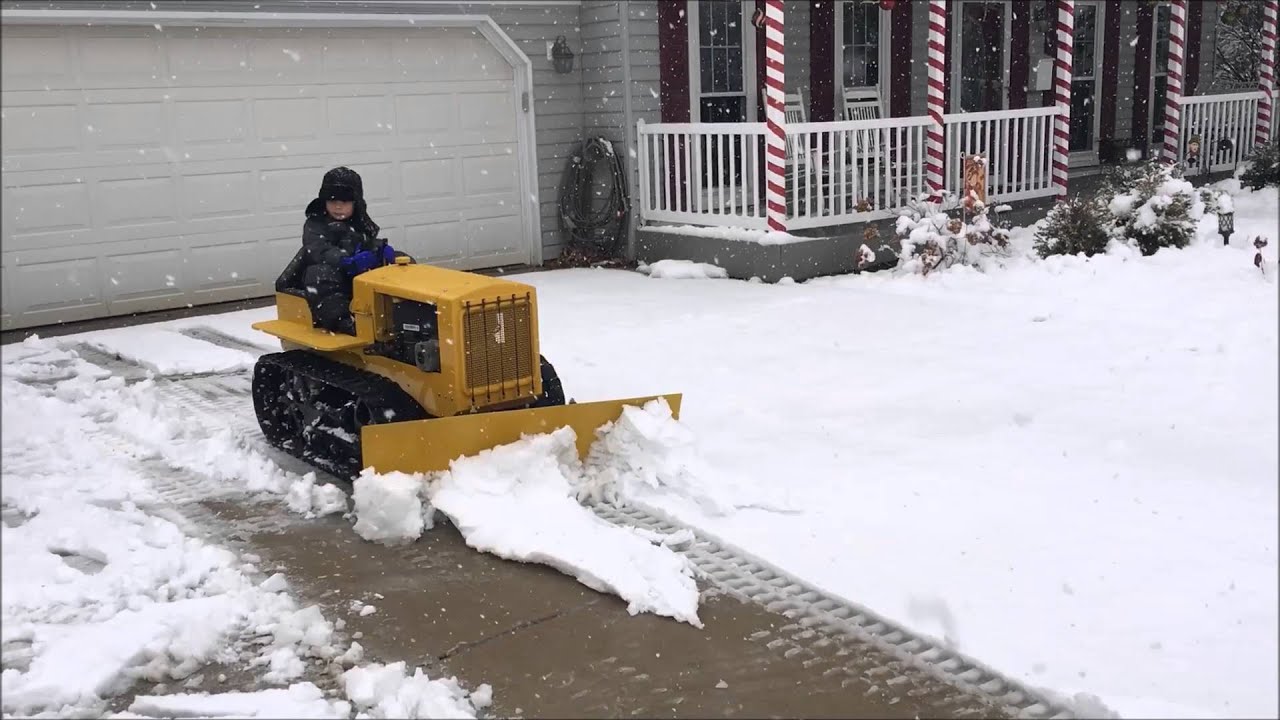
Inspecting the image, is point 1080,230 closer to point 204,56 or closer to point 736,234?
point 736,234

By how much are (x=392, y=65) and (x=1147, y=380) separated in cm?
711

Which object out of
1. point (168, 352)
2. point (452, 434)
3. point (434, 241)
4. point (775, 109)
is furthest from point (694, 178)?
point (452, 434)

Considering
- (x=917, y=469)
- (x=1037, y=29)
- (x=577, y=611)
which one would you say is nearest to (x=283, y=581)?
(x=577, y=611)

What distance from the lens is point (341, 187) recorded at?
17.5 ft

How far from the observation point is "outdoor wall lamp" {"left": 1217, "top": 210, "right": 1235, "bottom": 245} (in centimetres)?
883

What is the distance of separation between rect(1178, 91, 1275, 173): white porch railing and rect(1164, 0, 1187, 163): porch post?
4.9 inches

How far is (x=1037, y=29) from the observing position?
1545 centimetres

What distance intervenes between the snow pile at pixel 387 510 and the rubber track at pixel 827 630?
0.71 meters

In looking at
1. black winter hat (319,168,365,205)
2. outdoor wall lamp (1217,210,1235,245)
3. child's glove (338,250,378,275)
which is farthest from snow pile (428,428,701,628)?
outdoor wall lamp (1217,210,1235,245)

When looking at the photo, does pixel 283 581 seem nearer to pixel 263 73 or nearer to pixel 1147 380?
pixel 1147 380

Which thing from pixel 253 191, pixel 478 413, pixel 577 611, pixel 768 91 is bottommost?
pixel 577 611

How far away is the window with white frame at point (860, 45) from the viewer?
1348cm

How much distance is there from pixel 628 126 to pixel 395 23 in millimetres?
2359

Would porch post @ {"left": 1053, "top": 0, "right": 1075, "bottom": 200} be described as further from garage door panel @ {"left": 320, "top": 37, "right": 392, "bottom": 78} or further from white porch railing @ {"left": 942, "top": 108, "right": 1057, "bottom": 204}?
garage door panel @ {"left": 320, "top": 37, "right": 392, "bottom": 78}
